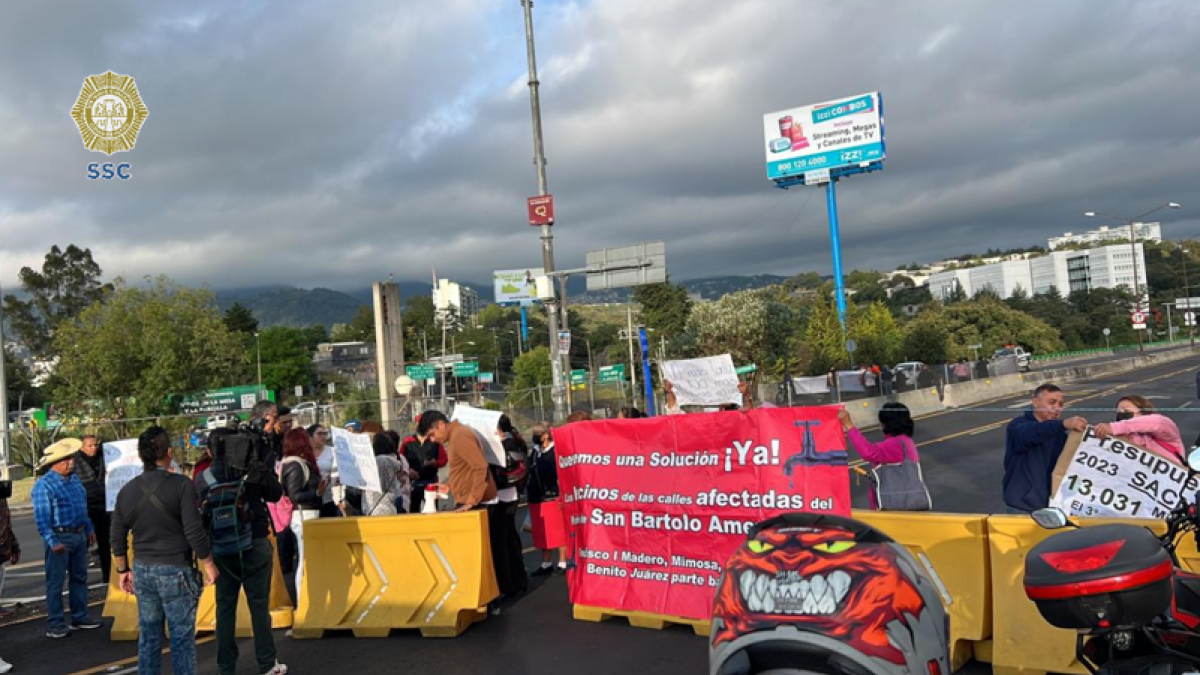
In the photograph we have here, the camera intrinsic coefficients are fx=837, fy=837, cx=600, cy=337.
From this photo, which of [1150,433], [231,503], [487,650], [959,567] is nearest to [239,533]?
[231,503]

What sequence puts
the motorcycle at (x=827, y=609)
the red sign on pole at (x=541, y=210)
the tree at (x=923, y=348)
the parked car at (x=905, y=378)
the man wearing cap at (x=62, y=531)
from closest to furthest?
the motorcycle at (x=827, y=609), the man wearing cap at (x=62, y=531), the red sign on pole at (x=541, y=210), the parked car at (x=905, y=378), the tree at (x=923, y=348)

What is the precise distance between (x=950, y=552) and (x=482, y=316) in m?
179

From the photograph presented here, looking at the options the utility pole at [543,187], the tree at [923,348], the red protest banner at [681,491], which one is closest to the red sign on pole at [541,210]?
the utility pole at [543,187]

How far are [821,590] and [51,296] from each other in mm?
88078

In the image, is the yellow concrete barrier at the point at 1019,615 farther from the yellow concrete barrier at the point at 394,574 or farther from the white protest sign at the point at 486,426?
the white protest sign at the point at 486,426

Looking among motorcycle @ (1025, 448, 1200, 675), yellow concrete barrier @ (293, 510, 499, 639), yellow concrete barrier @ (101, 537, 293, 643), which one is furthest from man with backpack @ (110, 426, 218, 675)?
motorcycle @ (1025, 448, 1200, 675)

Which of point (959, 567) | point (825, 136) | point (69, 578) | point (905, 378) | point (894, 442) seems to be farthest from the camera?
point (825, 136)

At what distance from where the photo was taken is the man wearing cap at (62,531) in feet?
26.8

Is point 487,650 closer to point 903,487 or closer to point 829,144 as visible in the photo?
point 903,487

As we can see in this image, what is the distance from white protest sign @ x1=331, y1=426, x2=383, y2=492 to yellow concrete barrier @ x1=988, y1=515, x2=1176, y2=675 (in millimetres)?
5682

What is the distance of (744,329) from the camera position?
4806 cm

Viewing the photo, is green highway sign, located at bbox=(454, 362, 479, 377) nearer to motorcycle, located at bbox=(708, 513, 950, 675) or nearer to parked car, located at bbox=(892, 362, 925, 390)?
parked car, located at bbox=(892, 362, 925, 390)

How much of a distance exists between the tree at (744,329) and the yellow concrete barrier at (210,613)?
37719 mm

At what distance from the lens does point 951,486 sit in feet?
47.5
